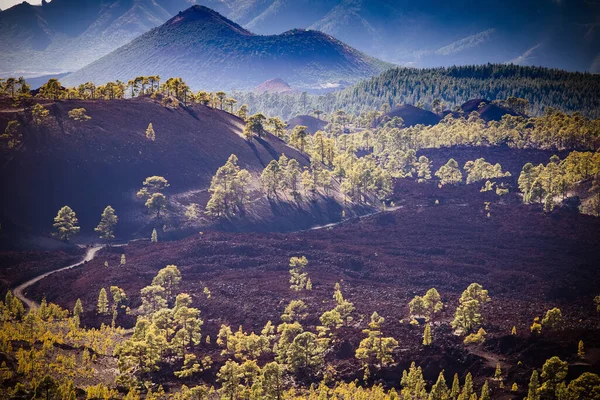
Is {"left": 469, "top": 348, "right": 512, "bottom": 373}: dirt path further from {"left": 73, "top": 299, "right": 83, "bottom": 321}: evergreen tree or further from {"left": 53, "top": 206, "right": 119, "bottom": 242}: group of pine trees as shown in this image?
{"left": 53, "top": 206, "right": 119, "bottom": 242}: group of pine trees

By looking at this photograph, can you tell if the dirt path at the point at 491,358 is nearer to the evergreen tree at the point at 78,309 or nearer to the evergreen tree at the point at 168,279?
the evergreen tree at the point at 168,279

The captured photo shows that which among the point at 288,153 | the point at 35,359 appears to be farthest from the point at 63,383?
the point at 288,153

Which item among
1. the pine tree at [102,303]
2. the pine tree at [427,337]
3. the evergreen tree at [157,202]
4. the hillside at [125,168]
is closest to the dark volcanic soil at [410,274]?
the pine tree at [427,337]

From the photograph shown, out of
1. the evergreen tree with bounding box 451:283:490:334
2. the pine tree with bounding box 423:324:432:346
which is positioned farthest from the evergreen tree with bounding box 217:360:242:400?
the evergreen tree with bounding box 451:283:490:334

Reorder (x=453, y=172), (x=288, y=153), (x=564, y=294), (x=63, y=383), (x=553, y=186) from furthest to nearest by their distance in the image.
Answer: (x=453, y=172) → (x=288, y=153) → (x=553, y=186) → (x=564, y=294) → (x=63, y=383)

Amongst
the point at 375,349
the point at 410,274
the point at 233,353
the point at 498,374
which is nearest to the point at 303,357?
the point at 375,349

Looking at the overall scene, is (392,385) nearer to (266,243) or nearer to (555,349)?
(555,349)
